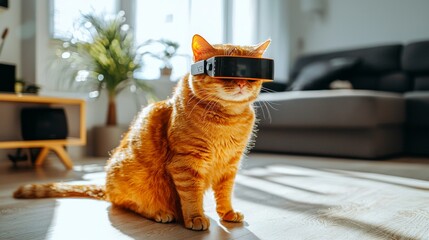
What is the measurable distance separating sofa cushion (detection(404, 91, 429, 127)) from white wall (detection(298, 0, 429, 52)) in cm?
131

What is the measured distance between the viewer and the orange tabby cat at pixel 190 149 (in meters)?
1.01

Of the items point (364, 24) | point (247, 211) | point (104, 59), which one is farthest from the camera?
point (364, 24)

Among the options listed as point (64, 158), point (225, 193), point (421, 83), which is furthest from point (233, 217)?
point (421, 83)

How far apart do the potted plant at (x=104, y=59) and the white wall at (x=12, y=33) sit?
0.31m

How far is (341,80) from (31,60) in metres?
2.63

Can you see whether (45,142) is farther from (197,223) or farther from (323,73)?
(323,73)

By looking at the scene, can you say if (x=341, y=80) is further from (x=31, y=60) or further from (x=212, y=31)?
(x=31, y=60)

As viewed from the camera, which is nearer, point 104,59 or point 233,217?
point 233,217

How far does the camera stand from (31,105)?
250 cm

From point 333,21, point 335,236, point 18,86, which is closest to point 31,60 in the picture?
point 18,86

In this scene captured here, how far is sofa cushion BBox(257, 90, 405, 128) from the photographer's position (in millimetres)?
2664

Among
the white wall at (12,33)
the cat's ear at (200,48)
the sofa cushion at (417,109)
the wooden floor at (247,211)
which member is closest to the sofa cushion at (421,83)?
the sofa cushion at (417,109)

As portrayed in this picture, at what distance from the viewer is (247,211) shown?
1252mm

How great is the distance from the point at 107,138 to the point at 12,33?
100cm
